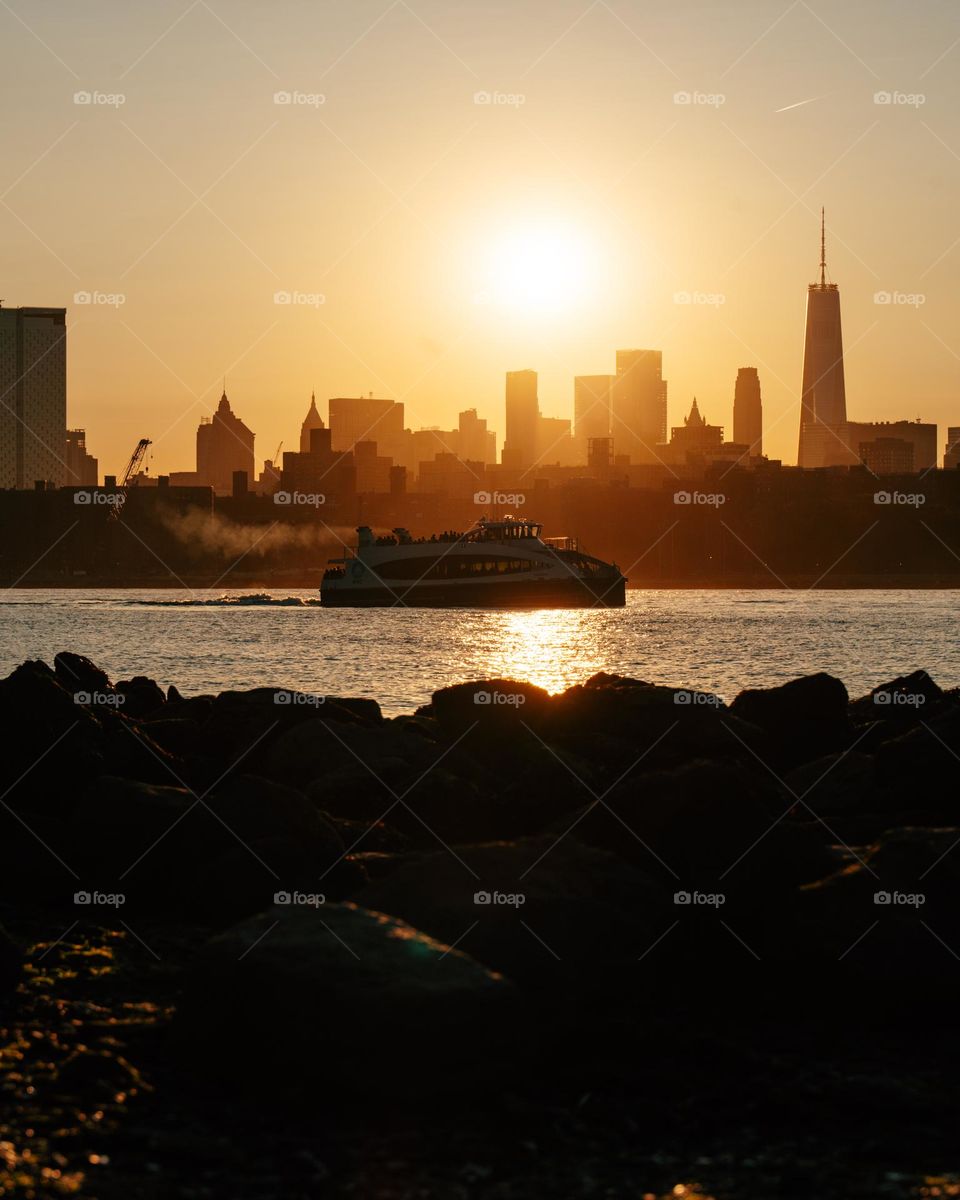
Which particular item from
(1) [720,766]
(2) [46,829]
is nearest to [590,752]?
(1) [720,766]

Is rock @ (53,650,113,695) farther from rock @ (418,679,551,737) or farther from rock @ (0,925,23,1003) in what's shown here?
rock @ (0,925,23,1003)

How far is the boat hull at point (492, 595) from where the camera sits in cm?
10388

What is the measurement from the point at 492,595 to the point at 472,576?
236 centimetres

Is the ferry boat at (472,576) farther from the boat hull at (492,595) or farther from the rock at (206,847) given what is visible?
the rock at (206,847)

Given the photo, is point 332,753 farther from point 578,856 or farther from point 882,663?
point 882,663

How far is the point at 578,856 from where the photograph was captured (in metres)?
10.4

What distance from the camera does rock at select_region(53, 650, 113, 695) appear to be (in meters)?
21.6

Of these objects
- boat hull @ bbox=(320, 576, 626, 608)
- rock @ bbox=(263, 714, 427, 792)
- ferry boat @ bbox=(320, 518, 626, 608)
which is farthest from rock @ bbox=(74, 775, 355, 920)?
ferry boat @ bbox=(320, 518, 626, 608)

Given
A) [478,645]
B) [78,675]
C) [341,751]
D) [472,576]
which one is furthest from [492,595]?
[341,751]

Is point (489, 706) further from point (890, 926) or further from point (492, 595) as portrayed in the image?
point (492, 595)

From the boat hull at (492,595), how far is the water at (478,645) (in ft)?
13.3

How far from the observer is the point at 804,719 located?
705 inches

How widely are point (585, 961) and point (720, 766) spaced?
98.7 inches

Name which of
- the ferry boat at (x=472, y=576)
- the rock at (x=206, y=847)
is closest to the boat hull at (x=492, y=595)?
the ferry boat at (x=472, y=576)
